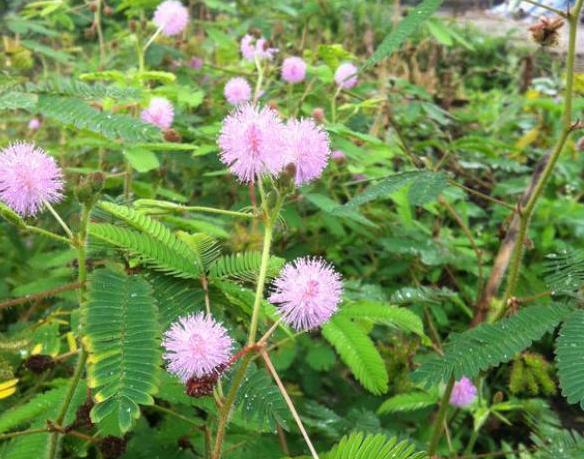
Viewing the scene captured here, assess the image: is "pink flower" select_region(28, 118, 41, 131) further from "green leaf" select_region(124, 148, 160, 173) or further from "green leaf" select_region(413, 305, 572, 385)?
"green leaf" select_region(413, 305, 572, 385)

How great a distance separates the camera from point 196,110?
2.80 m

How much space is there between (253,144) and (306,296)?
0.69ft

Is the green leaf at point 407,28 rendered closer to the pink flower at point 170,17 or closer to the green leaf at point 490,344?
the green leaf at point 490,344

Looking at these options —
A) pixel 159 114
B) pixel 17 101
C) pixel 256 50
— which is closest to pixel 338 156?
pixel 256 50

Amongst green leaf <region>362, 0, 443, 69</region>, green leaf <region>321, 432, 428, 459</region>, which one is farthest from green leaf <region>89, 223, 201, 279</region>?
green leaf <region>362, 0, 443, 69</region>

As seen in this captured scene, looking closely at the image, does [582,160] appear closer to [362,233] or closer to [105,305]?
[362,233]

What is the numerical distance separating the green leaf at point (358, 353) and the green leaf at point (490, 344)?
18cm

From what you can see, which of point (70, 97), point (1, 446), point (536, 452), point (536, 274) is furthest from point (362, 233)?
point (1, 446)

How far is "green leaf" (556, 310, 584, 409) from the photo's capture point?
833 mm

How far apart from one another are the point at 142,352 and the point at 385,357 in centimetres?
110

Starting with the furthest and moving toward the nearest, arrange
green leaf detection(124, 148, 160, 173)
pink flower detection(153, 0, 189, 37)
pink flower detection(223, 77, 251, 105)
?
1. pink flower detection(153, 0, 189, 37)
2. pink flower detection(223, 77, 251, 105)
3. green leaf detection(124, 148, 160, 173)

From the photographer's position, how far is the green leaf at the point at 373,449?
2.68ft

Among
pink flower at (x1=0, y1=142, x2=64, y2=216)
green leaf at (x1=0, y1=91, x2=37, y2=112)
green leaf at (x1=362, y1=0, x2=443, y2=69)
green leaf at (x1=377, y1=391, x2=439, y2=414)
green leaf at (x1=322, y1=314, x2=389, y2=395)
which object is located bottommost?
green leaf at (x1=377, y1=391, x2=439, y2=414)

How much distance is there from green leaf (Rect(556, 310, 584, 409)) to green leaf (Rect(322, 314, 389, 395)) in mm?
373
